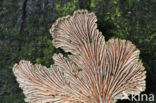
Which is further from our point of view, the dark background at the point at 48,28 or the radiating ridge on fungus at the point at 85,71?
the dark background at the point at 48,28

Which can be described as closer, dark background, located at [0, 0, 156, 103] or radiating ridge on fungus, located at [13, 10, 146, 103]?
radiating ridge on fungus, located at [13, 10, 146, 103]

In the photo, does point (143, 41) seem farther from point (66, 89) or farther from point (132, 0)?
point (66, 89)

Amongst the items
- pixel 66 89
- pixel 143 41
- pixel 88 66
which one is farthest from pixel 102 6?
pixel 66 89

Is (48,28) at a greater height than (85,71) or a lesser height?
greater

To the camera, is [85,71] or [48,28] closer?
[85,71]
